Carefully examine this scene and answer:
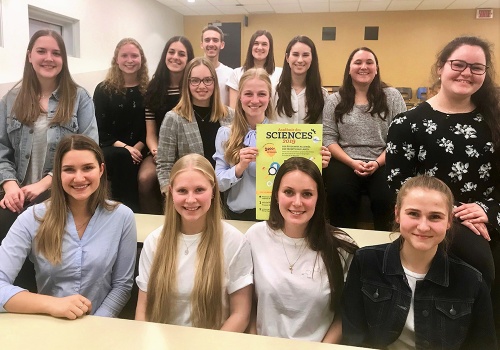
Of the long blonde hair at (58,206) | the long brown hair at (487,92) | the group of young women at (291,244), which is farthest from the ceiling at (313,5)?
the long blonde hair at (58,206)

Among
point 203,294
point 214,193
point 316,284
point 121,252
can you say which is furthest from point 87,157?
point 316,284

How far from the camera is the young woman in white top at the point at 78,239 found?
1.78 meters

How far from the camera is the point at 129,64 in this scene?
3.38 metres

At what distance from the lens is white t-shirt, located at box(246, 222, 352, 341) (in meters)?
1.75

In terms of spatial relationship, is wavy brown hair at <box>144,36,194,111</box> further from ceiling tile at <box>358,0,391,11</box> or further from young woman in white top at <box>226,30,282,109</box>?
ceiling tile at <box>358,0,391,11</box>

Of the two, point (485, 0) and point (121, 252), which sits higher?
point (485, 0)

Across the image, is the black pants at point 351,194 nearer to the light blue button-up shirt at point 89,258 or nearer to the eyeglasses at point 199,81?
the eyeglasses at point 199,81

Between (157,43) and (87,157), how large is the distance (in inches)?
291

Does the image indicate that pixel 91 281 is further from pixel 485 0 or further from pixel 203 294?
pixel 485 0

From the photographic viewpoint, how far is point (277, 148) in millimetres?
2145

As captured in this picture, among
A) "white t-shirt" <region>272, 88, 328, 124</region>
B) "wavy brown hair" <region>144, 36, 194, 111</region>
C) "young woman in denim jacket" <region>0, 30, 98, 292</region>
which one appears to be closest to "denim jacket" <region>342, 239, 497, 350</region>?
"white t-shirt" <region>272, 88, 328, 124</region>

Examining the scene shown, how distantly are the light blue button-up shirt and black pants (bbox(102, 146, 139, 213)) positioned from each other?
4.02 ft

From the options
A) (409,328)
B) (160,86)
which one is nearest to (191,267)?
(409,328)

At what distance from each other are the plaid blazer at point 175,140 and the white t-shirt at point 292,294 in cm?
125
